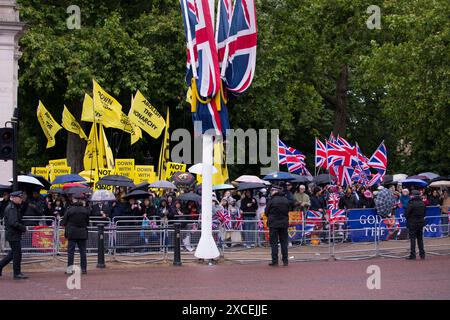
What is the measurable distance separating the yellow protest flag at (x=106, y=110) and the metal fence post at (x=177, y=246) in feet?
27.7

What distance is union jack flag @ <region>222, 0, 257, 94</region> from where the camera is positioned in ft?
76.5

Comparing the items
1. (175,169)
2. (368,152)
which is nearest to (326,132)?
(368,152)

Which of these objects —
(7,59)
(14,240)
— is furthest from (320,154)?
(14,240)

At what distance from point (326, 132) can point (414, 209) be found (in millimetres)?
31806

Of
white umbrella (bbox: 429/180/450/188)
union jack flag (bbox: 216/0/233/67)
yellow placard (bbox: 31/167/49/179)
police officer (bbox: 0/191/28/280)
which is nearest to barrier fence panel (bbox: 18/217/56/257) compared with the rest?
police officer (bbox: 0/191/28/280)

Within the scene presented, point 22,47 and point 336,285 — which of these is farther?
point 22,47

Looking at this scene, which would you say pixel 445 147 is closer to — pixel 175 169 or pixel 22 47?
pixel 175 169

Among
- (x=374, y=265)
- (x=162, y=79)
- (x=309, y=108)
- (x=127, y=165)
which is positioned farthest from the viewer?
(x=309, y=108)

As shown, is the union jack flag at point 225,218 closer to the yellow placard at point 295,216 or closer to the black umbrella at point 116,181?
the yellow placard at point 295,216

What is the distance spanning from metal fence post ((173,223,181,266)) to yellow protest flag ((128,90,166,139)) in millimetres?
8425

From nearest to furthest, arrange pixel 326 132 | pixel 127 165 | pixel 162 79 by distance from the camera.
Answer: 1. pixel 127 165
2. pixel 162 79
3. pixel 326 132

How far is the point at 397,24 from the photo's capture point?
134ft

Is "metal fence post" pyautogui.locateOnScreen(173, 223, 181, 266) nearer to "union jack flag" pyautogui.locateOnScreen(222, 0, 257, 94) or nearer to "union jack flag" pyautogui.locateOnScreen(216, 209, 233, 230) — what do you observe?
"union jack flag" pyautogui.locateOnScreen(216, 209, 233, 230)

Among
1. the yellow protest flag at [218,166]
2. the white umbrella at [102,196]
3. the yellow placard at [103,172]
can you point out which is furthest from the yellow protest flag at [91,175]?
the white umbrella at [102,196]
